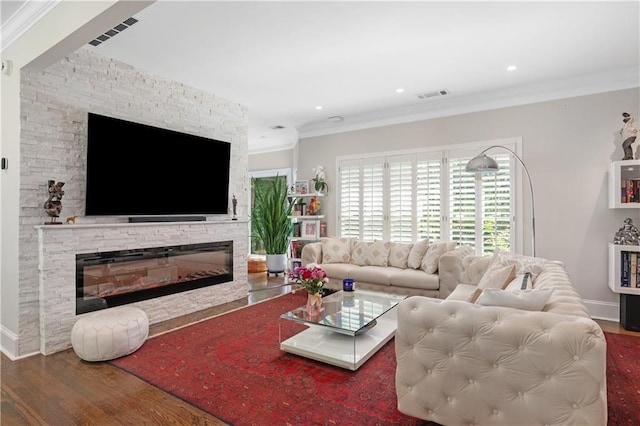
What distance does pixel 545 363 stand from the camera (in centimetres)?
152

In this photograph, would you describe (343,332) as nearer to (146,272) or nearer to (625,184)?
(146,272)

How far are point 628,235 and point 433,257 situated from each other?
2052 millimetres

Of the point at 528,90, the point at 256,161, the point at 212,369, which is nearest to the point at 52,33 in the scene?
the point at 212,369

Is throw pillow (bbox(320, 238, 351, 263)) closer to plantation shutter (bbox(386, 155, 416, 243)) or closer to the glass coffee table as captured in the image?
plantation shutter (bbox(386, 155, 416, 243))

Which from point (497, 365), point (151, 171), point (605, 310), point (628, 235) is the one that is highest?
point (151, 171)

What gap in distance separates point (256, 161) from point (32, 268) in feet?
18.3

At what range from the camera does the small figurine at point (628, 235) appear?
12.2 feet

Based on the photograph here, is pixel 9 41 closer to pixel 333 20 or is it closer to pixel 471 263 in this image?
pixel 333 20

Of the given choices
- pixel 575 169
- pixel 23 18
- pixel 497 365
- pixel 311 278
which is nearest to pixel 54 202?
pixel 23 18

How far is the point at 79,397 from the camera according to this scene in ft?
7.67

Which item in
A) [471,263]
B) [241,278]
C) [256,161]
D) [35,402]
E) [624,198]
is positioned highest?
[256,161]

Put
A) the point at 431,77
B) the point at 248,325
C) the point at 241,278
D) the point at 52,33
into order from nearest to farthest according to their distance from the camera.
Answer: the point at 52,33
the point at 248,325
the point at 431,77
the point at 241,278

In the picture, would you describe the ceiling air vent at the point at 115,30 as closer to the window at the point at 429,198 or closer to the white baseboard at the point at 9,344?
the white baseboard at the point at 9,344

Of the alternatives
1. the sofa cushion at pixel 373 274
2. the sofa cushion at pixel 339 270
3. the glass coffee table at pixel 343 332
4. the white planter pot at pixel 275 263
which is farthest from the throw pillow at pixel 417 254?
the white planter pot at pixel 275 263
